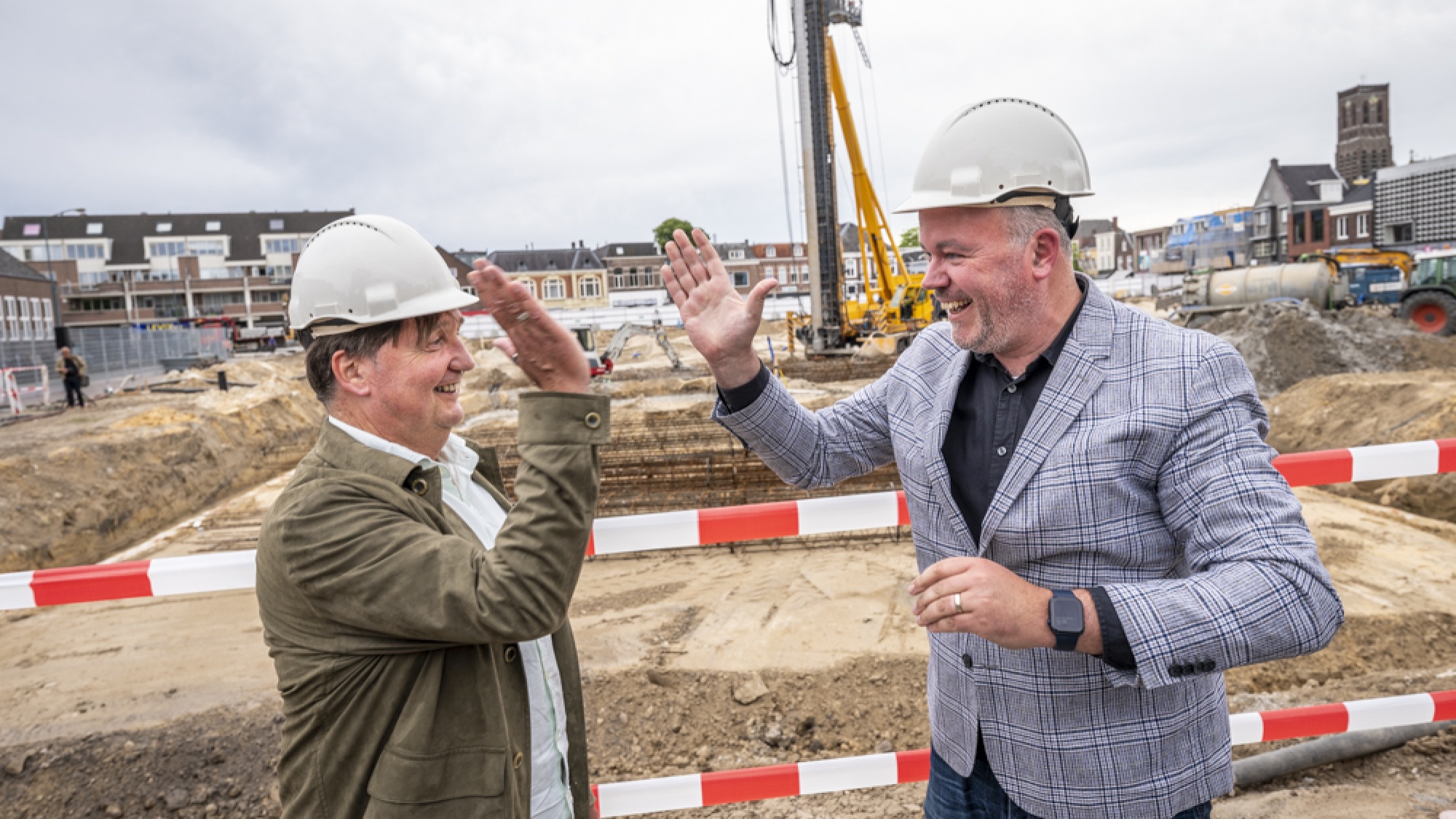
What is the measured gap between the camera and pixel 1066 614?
1.49 m

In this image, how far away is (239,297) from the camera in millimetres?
76188

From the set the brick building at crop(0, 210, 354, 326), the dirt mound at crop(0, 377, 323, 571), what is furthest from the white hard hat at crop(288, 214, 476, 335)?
the brick building at crop(0, 210, 354, 326)

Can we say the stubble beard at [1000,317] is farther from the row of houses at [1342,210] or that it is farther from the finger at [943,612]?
the row of houses at [1342,210]

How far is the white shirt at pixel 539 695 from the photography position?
6.34 ft

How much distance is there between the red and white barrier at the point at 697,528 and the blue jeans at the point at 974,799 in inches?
39.6

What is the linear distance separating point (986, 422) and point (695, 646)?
5.49 meters

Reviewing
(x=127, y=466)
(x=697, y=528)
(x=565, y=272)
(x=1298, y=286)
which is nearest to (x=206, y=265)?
(x=565, y=272)

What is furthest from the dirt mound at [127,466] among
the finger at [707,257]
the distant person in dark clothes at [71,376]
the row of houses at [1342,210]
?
the row of houses at [1342,210]

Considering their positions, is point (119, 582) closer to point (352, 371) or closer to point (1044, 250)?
point (352, 371)

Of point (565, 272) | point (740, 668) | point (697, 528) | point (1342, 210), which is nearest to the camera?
point (697, 528)

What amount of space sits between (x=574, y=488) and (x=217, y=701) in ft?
20.1

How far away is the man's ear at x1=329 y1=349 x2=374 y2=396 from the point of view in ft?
6.09

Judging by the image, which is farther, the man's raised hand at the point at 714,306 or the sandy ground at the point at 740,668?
the sandy ground at the point at 740,668

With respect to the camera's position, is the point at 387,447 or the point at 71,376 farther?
the point at 71,376
